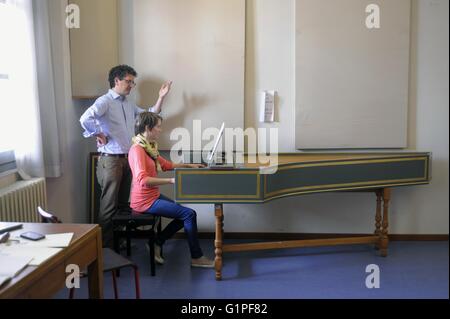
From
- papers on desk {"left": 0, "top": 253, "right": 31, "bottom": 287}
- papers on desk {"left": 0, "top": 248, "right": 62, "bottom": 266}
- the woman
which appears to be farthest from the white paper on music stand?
papers on desk {"left": 0, "top": 253, "right": 31, "bottom": 287}

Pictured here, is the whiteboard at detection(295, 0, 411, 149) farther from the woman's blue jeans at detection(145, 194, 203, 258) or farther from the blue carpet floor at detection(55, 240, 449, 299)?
the woman's blue jeans at detection(145, 194, 203, 258)

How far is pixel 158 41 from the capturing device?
413 centimetres

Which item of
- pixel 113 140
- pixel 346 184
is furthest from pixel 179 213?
pixel 346 184

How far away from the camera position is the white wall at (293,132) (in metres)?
4.11

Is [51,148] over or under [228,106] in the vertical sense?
under

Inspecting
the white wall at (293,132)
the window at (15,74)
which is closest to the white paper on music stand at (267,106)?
the white wall at (293,132)

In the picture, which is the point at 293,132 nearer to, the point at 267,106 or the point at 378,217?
the point at 267,106

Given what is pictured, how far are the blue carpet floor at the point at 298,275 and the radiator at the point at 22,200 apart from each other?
62 centimetres

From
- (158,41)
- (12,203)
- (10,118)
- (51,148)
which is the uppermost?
(158,41)

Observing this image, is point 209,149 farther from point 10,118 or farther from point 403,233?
point 403,233

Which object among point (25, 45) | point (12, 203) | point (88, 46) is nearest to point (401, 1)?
point (88, 46)

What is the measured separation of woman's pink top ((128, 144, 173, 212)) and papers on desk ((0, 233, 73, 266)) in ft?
4.34
